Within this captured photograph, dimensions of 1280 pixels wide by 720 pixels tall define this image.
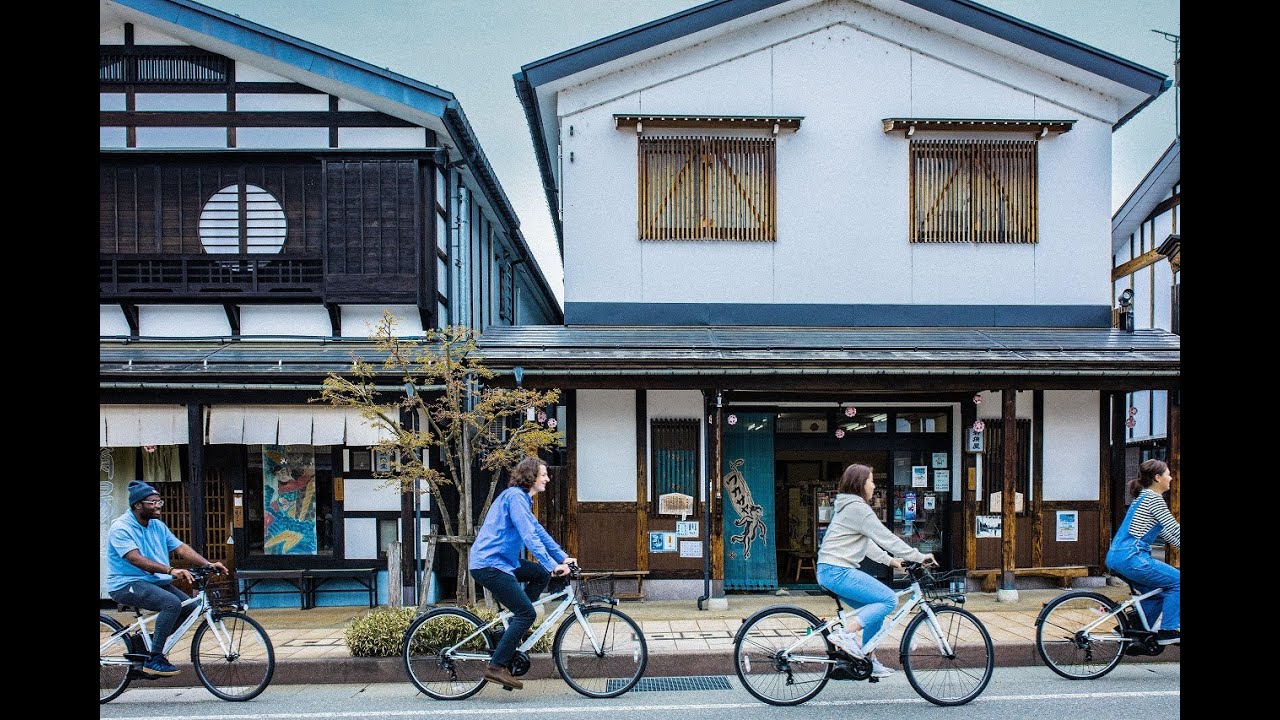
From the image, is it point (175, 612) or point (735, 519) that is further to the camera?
point (735, 519)

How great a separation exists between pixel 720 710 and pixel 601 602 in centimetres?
122

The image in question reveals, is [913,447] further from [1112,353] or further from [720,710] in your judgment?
[720,710]

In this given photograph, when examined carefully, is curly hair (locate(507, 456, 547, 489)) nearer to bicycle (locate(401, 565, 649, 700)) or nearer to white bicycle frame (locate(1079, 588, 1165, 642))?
bicycle (locate(401, 565, 649, 700))

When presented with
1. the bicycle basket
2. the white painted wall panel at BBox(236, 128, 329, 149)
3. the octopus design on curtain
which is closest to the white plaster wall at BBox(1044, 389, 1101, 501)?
the octopus design on curtain

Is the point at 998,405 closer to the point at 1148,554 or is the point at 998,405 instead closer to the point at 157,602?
the point at 1148,554

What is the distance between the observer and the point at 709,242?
40.3 ft

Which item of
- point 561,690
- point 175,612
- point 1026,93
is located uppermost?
point 1026,93

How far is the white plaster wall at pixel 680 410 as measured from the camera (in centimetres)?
1169

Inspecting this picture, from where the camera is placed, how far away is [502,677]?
6551 millimetres

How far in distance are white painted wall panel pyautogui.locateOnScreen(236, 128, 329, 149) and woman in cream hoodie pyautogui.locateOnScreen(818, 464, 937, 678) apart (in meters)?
9.32

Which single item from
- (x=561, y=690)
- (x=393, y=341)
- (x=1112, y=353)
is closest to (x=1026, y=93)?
(x=1112, y=353)

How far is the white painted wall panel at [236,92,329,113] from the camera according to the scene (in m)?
12.0

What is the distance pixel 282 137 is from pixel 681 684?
9.42m

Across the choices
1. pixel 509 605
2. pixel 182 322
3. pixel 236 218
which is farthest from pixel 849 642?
pixel 182 322
